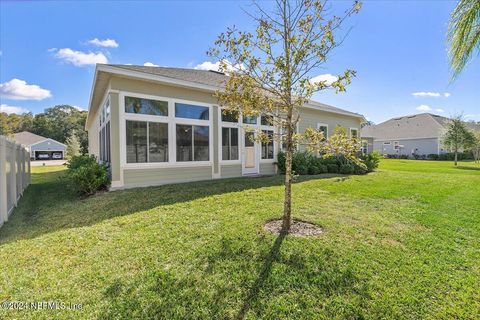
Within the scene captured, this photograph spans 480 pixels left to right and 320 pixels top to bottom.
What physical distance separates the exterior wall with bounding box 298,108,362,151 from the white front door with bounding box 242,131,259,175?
343 centimetres

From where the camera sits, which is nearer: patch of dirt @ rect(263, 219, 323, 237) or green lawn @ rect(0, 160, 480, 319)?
green lawn @ rect(0, 160, 480, 319)

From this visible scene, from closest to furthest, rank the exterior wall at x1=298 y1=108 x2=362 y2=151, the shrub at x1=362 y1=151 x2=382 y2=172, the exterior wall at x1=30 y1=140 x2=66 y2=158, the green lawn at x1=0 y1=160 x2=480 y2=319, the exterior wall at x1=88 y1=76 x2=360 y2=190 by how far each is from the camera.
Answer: the green lawn at x1=0 y1=160 x2=480 y2=319, the exterior wall at x1=88 y1=76 x2=360 y2=190, the shrub at x1=362 y1=151 x2=382 y2=172, the exterior wall at x1=298 y1=108 x2=362 y2=151, the exterior wall at x1=30 y1=140 x2=66 y2=158

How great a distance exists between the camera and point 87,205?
22.4ft

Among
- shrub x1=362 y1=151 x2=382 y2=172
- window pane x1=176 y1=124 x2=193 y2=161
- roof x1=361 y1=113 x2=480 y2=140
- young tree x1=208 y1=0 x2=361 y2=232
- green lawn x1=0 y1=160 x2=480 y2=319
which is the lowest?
green lawn x1=0 y1=160 x2=480 y2=319

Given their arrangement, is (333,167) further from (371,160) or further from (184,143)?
(184,143)

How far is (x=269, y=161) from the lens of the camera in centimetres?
1268

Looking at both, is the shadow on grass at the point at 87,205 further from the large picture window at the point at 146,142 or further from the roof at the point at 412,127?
the roof at the point at 412,127

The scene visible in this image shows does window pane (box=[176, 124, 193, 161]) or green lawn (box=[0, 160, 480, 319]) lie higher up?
A: window pane (box=[176, 124, 193, 161])

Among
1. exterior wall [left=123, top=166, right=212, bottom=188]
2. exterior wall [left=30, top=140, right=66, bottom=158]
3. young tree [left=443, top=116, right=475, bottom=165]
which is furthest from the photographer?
exterior wall [left=30, top=140, right=66, bottom=158]

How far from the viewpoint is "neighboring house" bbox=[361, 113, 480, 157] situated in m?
33.7

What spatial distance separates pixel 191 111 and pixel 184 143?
4.26ft

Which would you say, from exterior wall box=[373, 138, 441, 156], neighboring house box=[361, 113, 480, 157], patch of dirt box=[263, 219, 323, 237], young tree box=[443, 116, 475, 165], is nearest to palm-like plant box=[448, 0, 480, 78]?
patch of dirt box=[263, 219, 323, 237]

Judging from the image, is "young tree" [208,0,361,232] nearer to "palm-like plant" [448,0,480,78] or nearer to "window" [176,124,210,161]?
"palm-like plant" [448,0,480,78]

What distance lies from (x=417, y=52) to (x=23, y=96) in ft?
203
